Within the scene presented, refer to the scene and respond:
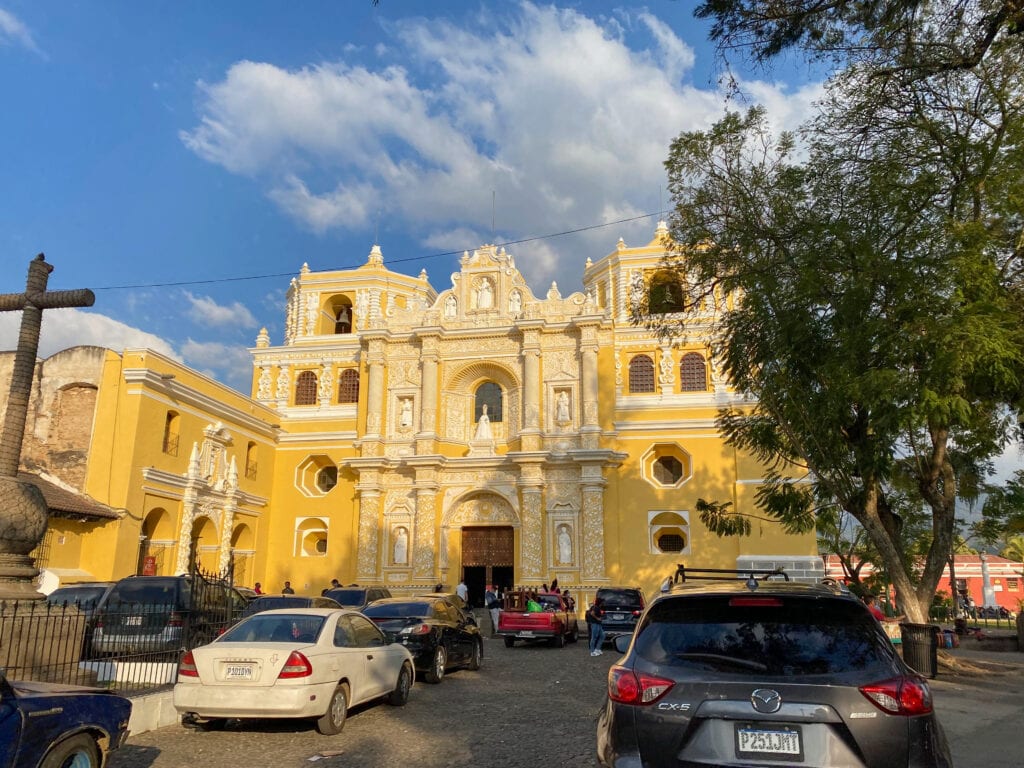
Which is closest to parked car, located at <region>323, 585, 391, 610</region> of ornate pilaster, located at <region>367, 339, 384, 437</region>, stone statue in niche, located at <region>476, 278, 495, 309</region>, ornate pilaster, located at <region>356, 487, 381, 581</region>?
ornate pilaster, located at <region>356, 487, 381, 581</region>

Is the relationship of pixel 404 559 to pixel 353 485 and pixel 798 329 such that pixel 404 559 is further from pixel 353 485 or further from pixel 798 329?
pixel 798 329

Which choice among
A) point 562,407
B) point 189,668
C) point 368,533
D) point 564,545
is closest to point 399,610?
point 189,668

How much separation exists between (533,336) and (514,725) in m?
23.5

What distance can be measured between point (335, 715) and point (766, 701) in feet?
18.2

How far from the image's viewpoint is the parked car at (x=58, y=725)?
4707 millimetres

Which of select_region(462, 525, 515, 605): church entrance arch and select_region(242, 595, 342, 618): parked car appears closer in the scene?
select_region(242, 595, 342, 618): parked car

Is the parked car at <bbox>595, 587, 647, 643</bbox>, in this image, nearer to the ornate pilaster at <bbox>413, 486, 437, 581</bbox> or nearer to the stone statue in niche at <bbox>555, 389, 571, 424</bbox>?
the stone statue in niche at <bbox>555, 389, 571, 424</bbox>

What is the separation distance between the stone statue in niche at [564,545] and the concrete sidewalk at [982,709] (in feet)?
50.0

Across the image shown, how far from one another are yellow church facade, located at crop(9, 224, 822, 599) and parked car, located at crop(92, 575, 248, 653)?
1301cm

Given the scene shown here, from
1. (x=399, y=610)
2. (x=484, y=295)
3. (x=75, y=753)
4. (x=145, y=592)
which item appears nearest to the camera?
(x=75, y=753)

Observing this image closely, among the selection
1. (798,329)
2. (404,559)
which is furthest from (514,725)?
(404,559)

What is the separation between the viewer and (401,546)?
99.9ft

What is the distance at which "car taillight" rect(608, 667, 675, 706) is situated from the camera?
12.4 ft

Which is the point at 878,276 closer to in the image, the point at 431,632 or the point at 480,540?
the point at 431,632
